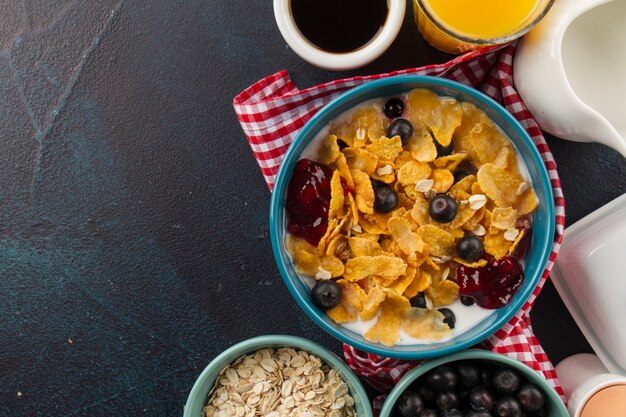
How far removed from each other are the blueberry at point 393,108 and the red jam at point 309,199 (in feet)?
0.42

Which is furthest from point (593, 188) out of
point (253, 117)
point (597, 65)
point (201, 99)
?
point (201, 99)

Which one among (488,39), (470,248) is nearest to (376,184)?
(470,248)

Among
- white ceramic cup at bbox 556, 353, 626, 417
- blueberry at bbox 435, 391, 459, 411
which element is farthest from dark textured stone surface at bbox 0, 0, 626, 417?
blueberry at bbox 435, 391, 459, 411

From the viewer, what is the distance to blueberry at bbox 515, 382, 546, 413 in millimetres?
1072

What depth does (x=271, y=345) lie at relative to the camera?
116 cm

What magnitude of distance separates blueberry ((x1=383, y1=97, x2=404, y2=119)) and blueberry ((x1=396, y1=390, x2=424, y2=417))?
434 millimetres

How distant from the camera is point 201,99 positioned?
4.11 feet

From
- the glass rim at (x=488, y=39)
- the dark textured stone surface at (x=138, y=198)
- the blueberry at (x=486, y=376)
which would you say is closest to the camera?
the glass rim at (x=488, y=39)

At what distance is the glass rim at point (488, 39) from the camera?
100 cm

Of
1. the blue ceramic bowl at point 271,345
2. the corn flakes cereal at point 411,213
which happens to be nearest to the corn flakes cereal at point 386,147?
the corn flakes cereal at point 411,213

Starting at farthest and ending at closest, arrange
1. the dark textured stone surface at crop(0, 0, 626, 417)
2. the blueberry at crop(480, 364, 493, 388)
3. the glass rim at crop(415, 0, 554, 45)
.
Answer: the dark textured stone surface at crop(0, 0, 626, 417) → the blueberry at crop(480, 364, 493, 388) → the glass rim at crop(415, 0, 554, 45)

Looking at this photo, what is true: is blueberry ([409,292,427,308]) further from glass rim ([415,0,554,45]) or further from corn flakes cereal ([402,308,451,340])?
glass rim ([415,0,554,45])

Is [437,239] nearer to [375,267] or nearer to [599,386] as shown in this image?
[375,267]

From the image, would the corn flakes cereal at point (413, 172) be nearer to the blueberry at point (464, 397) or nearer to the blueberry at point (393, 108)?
the blueberry at point (393, 108)
